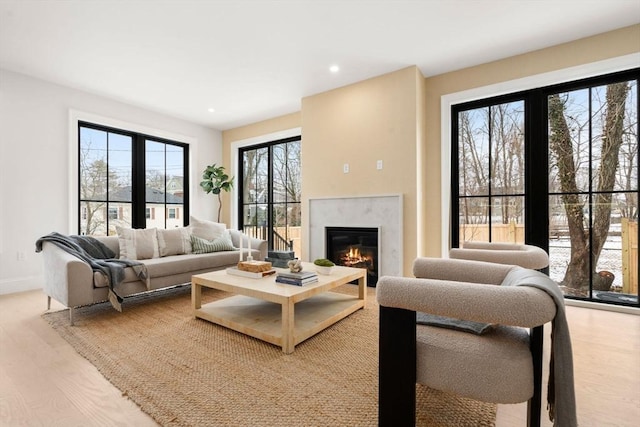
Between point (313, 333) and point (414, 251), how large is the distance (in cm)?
173

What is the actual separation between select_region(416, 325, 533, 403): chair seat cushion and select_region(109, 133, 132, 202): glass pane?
15.8ft

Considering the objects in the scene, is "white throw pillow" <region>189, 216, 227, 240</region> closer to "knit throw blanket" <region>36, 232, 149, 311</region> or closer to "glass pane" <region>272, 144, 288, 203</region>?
"knit throw blanket" <region>36, 232, 149, 311</region>

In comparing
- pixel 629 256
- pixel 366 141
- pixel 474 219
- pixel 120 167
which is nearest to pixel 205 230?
pixel 120 167

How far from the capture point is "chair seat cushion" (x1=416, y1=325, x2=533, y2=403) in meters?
0.98

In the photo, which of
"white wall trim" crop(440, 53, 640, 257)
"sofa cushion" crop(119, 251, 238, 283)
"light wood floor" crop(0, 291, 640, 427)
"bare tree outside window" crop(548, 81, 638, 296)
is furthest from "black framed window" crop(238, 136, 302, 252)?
"bare tree outside window" crop(548, 81, 638, 296)

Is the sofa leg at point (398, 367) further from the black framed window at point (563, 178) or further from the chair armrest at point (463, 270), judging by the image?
the black framed window at point (563, 178)

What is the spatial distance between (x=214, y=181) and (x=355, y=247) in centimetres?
302

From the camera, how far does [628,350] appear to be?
1992mm

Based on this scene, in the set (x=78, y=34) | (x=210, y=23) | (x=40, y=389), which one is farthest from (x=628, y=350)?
(x=78, y=34)

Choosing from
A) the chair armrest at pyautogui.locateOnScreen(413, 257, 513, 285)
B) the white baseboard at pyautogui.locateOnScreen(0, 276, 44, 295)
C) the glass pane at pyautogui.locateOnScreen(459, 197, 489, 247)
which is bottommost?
the white baseboard at pyautogui.locateOnScreen(0, 276, 44, 295)

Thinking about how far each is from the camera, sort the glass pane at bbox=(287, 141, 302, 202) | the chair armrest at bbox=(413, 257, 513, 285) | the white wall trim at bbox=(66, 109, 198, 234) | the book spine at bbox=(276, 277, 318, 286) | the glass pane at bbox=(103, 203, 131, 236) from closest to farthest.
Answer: the chair armrest at bbox=(413, 257, 513, 285) < the book spine at bbox=(276, 277, 318, 286) < the white wall trim at bbox=(66, 109, 198, 234) < the glass pane at bbox=(103, 203, 131, 236) < the glass pane at bbox=(287, 141, 302, 202)

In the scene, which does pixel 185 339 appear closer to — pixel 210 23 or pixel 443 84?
pixel 210 23

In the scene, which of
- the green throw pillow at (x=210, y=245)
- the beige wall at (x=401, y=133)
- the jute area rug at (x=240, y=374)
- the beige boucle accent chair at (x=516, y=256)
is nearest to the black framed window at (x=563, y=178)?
the beige wall at (x=401, y=133)

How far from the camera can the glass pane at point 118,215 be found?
4426 mm
